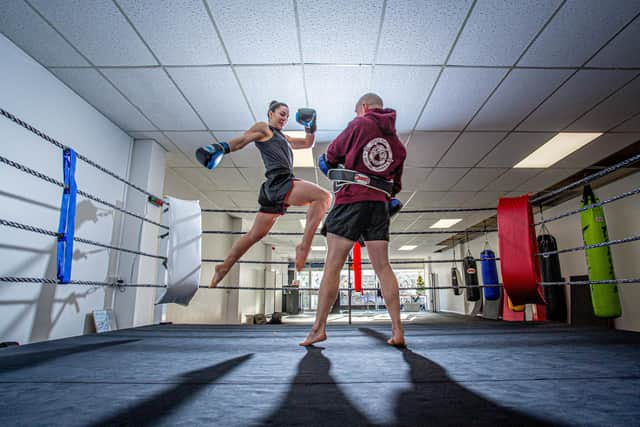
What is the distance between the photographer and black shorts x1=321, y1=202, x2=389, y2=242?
141 cm

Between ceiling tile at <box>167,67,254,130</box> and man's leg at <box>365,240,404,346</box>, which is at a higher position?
ceiling tile at <box>167,67,254,130</box>

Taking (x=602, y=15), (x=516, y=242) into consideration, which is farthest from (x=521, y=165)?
(x=516, y=242)

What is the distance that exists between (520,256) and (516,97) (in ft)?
5.82

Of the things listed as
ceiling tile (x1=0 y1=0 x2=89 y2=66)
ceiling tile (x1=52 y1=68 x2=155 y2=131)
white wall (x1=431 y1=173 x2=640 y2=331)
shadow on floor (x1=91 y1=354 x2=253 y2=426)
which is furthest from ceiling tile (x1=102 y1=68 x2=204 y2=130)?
white wall (x1=431 y1=173 x2=640 y2=331)

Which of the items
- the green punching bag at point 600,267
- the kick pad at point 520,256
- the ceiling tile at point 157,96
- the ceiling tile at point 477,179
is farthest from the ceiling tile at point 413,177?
the ceiling tile at point 157,96

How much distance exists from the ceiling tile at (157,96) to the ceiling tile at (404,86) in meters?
1.80

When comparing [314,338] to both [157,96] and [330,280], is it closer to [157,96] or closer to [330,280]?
[330,280]

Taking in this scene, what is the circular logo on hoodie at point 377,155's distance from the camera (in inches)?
57.6

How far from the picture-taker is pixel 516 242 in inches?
85.8

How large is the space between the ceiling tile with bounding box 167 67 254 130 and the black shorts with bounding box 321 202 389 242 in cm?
195

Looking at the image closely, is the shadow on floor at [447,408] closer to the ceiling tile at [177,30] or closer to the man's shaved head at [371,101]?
the man's shaved head at [371,101]

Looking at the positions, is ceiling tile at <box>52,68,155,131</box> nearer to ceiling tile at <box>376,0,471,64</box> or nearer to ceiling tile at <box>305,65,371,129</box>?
ceiling tile at <box>305,65,371,129</box>

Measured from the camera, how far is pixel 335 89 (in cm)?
304

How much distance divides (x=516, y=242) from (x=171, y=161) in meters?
Result: 4.12
